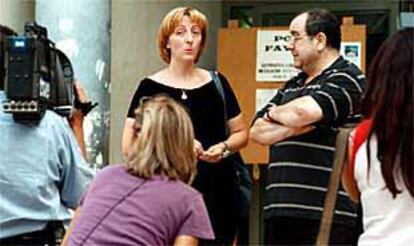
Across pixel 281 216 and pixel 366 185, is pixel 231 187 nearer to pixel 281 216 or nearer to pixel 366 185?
pixel 281 216

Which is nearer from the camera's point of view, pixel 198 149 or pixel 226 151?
pixel 198 149

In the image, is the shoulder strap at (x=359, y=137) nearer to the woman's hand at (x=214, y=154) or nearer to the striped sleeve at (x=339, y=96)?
the striped sleeve at (x=339, y=96)

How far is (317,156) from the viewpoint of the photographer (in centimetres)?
410

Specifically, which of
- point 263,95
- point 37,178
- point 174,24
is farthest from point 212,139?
point 263,95

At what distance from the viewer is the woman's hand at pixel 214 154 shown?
14.8 ft

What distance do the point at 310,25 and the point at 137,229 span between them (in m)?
1.48

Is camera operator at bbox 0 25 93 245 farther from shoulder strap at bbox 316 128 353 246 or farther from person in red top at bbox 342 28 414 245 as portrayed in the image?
person in red top at bbox 342 28 414 245

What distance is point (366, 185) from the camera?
3316mm

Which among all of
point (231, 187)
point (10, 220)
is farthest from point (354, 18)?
point (10, 220)

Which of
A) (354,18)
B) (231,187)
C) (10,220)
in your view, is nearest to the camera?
(10,220)

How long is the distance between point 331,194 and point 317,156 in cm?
19

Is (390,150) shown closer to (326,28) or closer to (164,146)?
(164,146)

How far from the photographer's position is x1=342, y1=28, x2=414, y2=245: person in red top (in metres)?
3.22

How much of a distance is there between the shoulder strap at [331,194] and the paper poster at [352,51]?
2.64 metres
